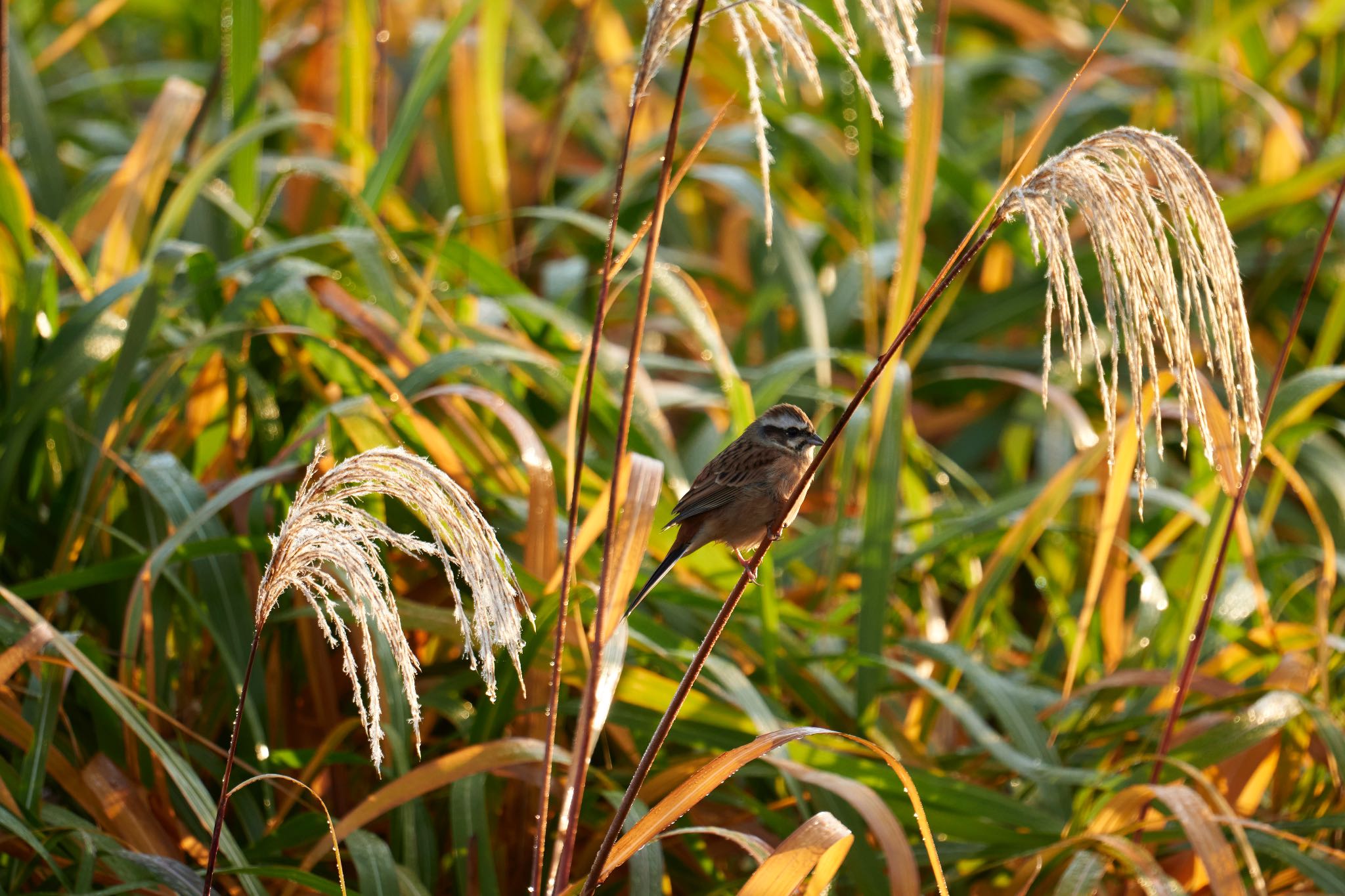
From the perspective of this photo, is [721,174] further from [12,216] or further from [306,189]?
[12,216]

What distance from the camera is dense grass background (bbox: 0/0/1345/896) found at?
2312mm

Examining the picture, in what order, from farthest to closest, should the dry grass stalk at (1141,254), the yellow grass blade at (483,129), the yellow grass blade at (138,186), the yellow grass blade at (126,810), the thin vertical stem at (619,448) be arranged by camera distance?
the yellow grass blade at (483,129)
the yellow grass blade at (138,186)
the yellow grass blade at (126,810)
the dry grass stalk at (1141,254)
the thin vertical stem at (619,448)

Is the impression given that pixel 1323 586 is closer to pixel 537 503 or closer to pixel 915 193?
pixel 915 193

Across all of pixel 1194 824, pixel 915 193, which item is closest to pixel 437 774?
pixel 1194 824

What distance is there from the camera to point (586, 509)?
278 cm

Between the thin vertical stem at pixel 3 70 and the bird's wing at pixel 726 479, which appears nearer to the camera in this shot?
the bird's wing at pixel 726 479

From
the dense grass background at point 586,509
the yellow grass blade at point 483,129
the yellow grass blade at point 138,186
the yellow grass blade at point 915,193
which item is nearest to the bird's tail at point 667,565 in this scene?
the dense grass background at point 586,509

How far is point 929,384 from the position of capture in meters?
4.28

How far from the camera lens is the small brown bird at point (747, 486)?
8.25 feet

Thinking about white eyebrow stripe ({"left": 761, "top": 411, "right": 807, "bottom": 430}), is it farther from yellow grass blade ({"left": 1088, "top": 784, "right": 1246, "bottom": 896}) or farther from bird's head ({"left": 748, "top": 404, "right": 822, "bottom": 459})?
yellow grass blade ({"left": 1088, "top": 784, "right": 1246, "bottom": 896})

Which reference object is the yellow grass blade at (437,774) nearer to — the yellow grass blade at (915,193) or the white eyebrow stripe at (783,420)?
the white eyebrow stripe at (783,420)

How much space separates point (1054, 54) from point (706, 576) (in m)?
3.52

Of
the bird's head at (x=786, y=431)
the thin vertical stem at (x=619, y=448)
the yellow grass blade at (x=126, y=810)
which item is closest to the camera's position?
the thin vertical stem at (x=619, y=448)

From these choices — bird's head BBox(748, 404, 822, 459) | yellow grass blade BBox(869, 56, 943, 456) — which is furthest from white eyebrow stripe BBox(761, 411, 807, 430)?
yellow grass blade BBox(869, 56, 943, 456)
